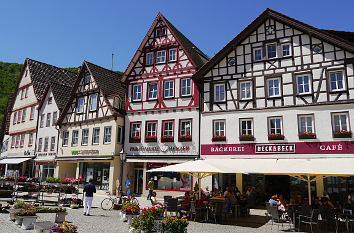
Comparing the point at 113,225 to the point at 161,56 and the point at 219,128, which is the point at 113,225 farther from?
the point at 161,56

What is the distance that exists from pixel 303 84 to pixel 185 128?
27.7 feet

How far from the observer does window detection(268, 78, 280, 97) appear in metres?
19.7

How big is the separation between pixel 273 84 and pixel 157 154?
9.68m

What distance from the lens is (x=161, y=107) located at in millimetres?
23562

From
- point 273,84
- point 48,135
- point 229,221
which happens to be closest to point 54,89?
point 48,135

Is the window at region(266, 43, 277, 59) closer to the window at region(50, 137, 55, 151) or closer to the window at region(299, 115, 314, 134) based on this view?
the window at region(299, 115, 314, 134)

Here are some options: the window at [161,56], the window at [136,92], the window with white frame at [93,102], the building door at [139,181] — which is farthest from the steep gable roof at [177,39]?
the building door at [139,181]

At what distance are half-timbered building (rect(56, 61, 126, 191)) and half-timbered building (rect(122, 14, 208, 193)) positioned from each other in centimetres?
128

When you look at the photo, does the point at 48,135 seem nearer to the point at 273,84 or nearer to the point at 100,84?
the point at 100,84

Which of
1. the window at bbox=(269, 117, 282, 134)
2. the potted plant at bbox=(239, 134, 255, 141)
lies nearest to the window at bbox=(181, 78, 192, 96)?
the potted plant at bbox=(239, 134, 255, 141)

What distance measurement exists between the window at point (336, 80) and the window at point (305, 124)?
2.17m

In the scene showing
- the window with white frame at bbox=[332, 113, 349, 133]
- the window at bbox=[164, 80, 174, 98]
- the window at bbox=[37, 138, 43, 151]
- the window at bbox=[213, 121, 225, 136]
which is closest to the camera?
the window with white frame at bbox=[332, 113, 349, 133]

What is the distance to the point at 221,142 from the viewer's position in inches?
813

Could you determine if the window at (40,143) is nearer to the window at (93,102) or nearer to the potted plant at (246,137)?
the window at (93,102)
